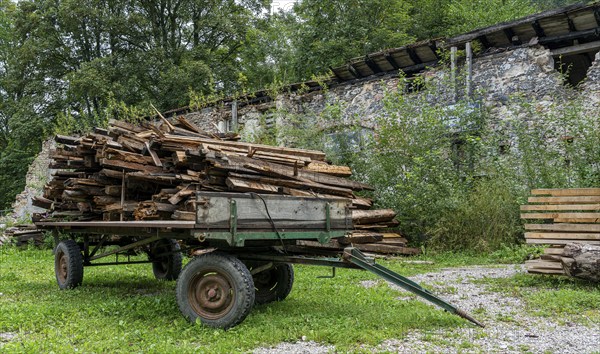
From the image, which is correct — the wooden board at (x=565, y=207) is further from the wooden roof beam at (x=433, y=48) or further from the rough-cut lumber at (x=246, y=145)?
the wooden roof beam at (x=433, y=48)

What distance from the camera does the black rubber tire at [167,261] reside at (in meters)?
8.12

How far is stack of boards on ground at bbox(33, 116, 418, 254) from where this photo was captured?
5590mm

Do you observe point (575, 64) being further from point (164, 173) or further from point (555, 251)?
point (164, 173)

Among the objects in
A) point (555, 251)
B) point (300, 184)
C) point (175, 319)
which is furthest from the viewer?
point (555, 251)

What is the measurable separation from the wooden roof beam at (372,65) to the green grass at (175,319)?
30.2ft

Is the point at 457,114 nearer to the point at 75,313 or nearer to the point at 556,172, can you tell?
the point at 556,172

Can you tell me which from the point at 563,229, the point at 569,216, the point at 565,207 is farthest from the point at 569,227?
the point at 565,207

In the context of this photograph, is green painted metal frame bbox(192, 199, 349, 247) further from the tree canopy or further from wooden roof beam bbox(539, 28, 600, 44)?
the tree canopy

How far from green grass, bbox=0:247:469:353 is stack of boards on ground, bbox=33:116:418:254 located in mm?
1091

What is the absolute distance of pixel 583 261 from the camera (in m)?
6.63

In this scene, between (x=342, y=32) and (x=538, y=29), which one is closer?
(x=538, y=29)

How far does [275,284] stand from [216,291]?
1.43m

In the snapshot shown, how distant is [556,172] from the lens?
1045 cm

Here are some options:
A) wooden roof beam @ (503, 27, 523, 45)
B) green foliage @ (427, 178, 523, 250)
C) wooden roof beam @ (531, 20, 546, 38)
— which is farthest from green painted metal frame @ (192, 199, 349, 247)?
wooden roof beam @ (503, 27, 523, 45)
